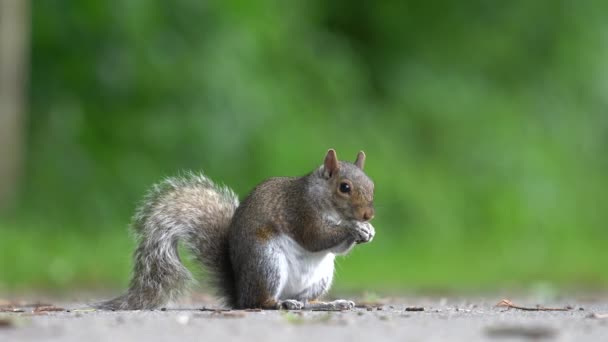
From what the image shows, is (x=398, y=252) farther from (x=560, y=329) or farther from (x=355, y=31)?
(x=560, y=329)

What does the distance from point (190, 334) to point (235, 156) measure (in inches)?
353

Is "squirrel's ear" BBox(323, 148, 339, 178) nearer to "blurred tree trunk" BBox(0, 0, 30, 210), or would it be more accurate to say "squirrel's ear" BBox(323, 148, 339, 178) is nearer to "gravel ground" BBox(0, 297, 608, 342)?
"gravel ground" BBox(0, 297, 608, 342)

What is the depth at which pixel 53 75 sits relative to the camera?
1323 cm

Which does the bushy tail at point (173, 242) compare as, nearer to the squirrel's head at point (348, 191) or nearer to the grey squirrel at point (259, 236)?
the grey squirrel at point (259, 236)

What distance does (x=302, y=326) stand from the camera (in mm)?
4668

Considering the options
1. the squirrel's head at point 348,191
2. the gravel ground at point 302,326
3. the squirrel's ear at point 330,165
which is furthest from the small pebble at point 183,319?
the squirrel's ear at point 330,165

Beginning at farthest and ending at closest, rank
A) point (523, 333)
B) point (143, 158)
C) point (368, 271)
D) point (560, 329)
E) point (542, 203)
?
1. point (542, 203)
2. point (143, 158)
3. point (368, 271)
4. point (560, 329)
5. point (523, 333)

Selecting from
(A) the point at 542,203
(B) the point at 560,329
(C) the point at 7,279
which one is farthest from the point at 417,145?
(B) the point at 560,329

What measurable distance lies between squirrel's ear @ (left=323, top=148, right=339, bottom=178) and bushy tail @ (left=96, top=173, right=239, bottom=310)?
612mm

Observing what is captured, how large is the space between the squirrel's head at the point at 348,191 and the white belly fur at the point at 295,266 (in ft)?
0.76

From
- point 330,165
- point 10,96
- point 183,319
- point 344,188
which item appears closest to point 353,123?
point 10,96

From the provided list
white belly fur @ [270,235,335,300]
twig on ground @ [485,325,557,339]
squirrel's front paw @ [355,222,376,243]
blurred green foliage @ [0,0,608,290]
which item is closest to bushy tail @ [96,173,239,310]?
white belly fur @ [270,235,335,300]

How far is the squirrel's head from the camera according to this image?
5934 mm

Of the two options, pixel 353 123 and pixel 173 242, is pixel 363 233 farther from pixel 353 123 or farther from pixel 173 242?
pixel 353 123
